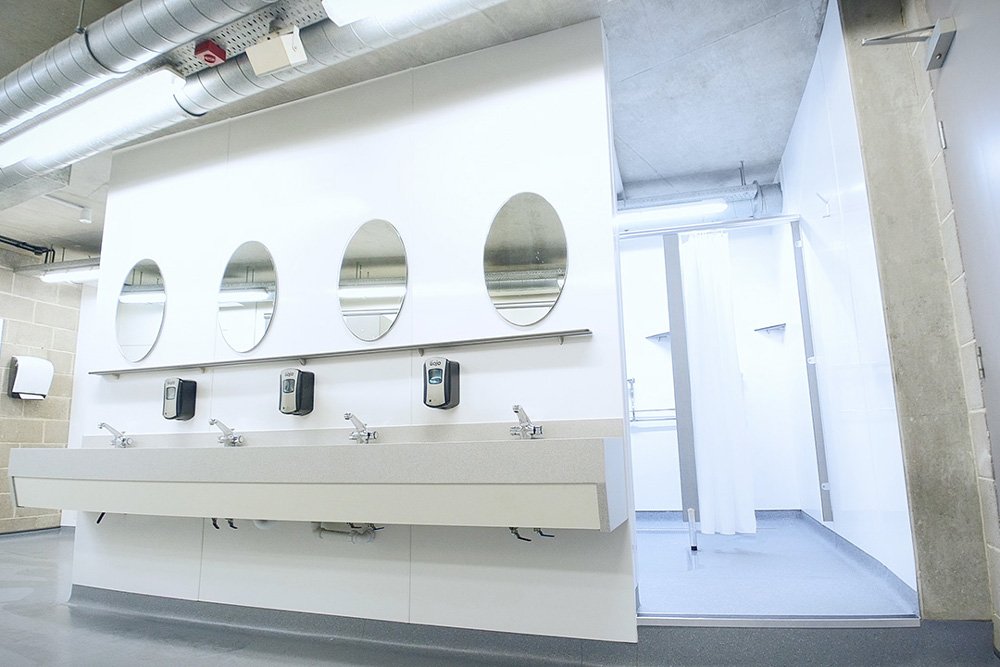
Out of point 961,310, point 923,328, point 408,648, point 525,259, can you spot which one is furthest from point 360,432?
point 961,310

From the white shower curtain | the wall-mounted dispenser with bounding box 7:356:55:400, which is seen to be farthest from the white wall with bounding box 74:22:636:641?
the wall-mounted dispenser with bounding box 7:356:55:400

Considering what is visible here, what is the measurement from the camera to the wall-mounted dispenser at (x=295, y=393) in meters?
2.96

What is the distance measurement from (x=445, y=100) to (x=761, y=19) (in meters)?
1.70

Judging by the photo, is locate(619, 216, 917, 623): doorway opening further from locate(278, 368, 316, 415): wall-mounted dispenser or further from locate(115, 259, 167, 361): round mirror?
locate(115, 259, 167, 361): round mirror

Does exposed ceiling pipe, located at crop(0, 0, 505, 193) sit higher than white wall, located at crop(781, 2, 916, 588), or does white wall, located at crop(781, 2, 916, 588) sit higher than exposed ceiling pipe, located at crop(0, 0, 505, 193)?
exposed ceiling pipe, located at crop(0, 0, 505, 193)

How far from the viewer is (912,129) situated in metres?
2.46

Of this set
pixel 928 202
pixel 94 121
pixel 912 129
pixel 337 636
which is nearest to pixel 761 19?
pixel 912 129

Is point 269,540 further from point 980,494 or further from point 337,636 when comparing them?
point 980,494

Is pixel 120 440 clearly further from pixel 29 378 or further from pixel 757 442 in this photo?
pixel 757 442

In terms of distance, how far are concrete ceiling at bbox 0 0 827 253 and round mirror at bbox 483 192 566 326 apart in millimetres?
923

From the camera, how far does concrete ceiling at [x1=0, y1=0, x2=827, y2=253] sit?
2867mm

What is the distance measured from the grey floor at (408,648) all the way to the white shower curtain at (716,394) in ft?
3.93

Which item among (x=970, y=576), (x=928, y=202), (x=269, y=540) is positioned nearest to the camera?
(x=970, y=576)

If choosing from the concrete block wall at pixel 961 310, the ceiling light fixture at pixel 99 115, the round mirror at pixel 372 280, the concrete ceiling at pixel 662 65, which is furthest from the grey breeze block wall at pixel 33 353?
the concrete block wall at pixel 961 310
